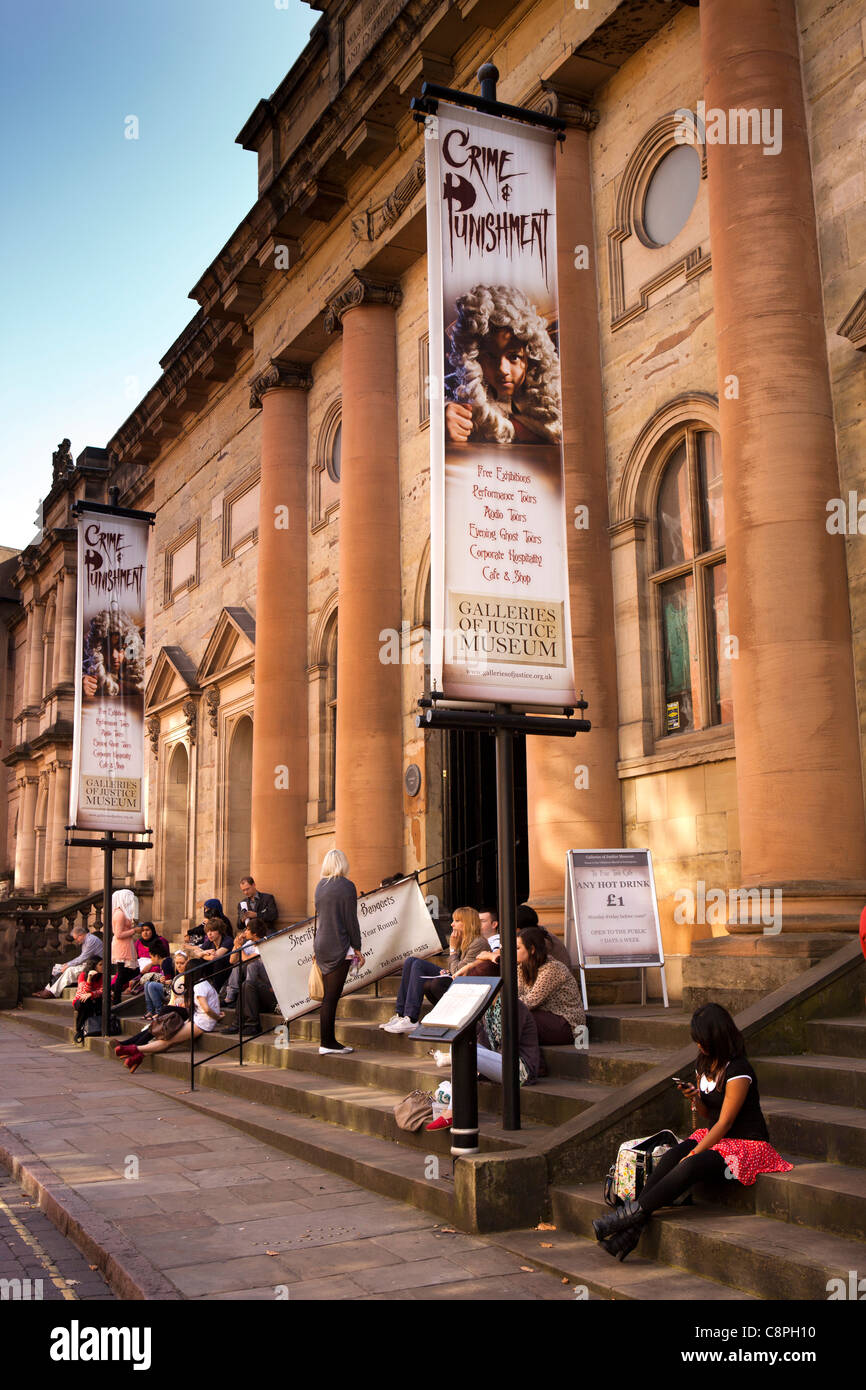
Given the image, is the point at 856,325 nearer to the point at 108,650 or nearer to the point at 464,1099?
the point at 464,1099

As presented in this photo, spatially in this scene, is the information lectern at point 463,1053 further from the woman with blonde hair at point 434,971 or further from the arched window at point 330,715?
the arched window at point 330,715

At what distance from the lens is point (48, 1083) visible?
14.1m

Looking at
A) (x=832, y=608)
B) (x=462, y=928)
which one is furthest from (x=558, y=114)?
(x=462, y=928)

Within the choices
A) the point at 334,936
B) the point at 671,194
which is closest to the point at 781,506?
the point at 671,194

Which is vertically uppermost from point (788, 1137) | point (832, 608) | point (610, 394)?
point (610, 394)

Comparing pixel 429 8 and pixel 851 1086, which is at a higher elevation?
pixel 429 8

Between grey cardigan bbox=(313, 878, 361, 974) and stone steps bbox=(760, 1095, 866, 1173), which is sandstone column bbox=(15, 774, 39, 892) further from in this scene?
stone steps bbox=(760, 1095, 866, 1173)

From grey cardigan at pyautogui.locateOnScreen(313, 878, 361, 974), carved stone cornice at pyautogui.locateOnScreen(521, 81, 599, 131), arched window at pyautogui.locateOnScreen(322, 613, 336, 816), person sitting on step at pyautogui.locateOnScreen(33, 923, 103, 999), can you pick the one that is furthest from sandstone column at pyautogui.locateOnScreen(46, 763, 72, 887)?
carved stone cornice at pyautogui.locateOnScreen(521, 81, 599, 131)

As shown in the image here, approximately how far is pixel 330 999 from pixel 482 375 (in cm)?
609

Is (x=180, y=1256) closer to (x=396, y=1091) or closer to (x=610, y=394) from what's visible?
(x=396, y=1091)

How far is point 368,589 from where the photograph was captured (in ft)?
57.5

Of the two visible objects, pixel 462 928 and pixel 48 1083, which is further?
pixel 48 1083

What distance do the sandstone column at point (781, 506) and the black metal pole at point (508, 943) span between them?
2.64m
